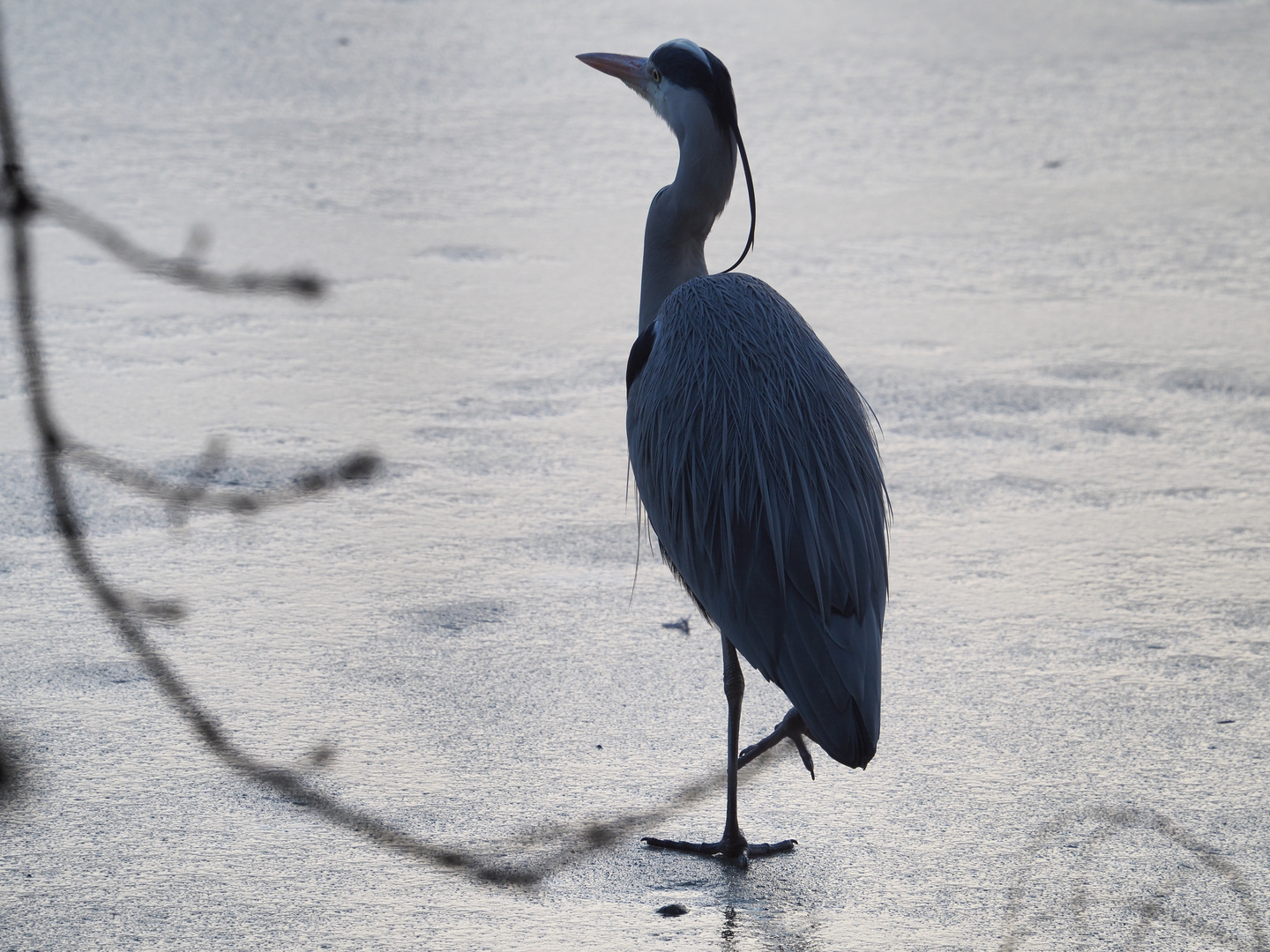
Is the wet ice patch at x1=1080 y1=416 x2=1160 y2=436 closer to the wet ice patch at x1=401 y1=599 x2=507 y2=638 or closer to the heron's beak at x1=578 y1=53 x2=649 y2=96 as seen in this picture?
the heron's beak at x1=578 y1=53 x2=649 y2=96

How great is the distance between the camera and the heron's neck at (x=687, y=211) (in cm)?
366

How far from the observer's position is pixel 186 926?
2.81m

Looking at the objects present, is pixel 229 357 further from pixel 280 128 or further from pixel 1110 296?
pixel 1110 296

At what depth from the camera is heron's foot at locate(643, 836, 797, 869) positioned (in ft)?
10.3

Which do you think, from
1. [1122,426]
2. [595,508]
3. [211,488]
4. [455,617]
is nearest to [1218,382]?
[1122,426]

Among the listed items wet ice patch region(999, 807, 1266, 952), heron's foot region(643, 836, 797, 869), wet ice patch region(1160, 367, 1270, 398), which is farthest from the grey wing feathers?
wet ice patch region(1160, 367, 1270, 398)

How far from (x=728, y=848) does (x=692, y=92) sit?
1.84 m

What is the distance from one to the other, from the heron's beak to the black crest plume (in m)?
0.24

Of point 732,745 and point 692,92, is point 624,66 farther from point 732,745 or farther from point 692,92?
point 732,745

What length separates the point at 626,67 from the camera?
4145 millimetres

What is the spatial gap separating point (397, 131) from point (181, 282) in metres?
2.53

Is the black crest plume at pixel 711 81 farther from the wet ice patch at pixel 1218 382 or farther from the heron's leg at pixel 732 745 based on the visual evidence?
the wet ice patch at pixel 1218 382

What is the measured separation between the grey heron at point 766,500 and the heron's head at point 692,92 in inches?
1.1

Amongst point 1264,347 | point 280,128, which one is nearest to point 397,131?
point 280,128
